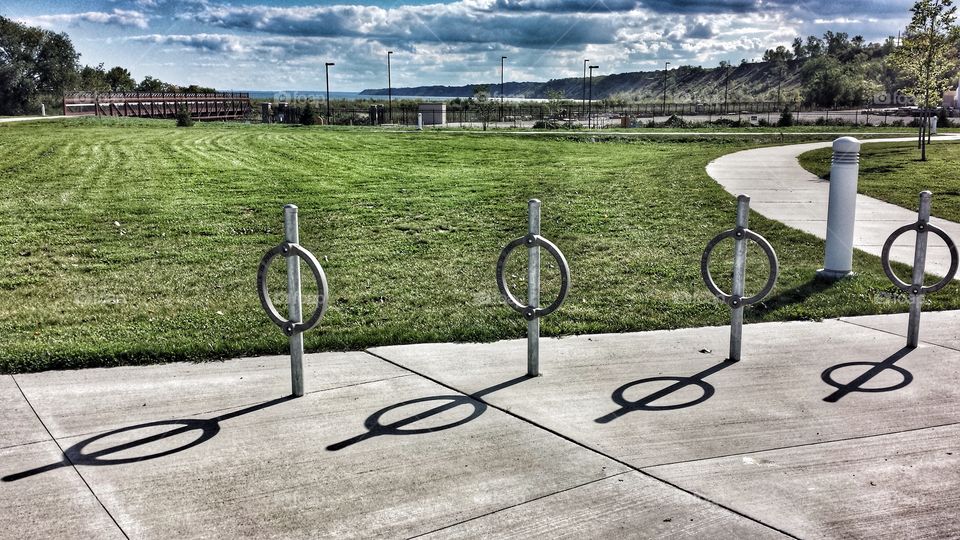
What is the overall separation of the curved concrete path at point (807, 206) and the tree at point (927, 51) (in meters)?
6.46

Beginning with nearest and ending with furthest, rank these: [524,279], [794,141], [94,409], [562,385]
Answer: [94,409] < [562,385] < [524,279] < [794,141]

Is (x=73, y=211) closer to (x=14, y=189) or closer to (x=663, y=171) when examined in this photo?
(x=14, y=189)

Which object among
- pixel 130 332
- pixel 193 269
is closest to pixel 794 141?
pixel 193 269

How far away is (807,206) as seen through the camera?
1325cm

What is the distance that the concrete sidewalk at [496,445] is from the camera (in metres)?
3.51

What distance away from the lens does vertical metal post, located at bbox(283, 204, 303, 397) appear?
16.1ft

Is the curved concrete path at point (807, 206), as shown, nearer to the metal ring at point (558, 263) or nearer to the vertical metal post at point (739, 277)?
the vertical metal post at point (739, 277)

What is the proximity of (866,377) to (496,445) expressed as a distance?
2689 mm

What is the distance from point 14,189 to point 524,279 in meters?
9.89

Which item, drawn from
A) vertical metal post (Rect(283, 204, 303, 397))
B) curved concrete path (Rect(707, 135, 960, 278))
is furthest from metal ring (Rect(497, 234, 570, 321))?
curved concrete path (Rect(707, 135, 960, 278))

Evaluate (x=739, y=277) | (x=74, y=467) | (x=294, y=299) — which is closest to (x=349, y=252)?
(x=294, y=299)

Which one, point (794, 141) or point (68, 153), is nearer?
point (68, 153)

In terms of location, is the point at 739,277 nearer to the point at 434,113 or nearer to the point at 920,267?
the point at 920,267

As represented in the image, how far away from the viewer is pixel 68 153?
1919 cm
